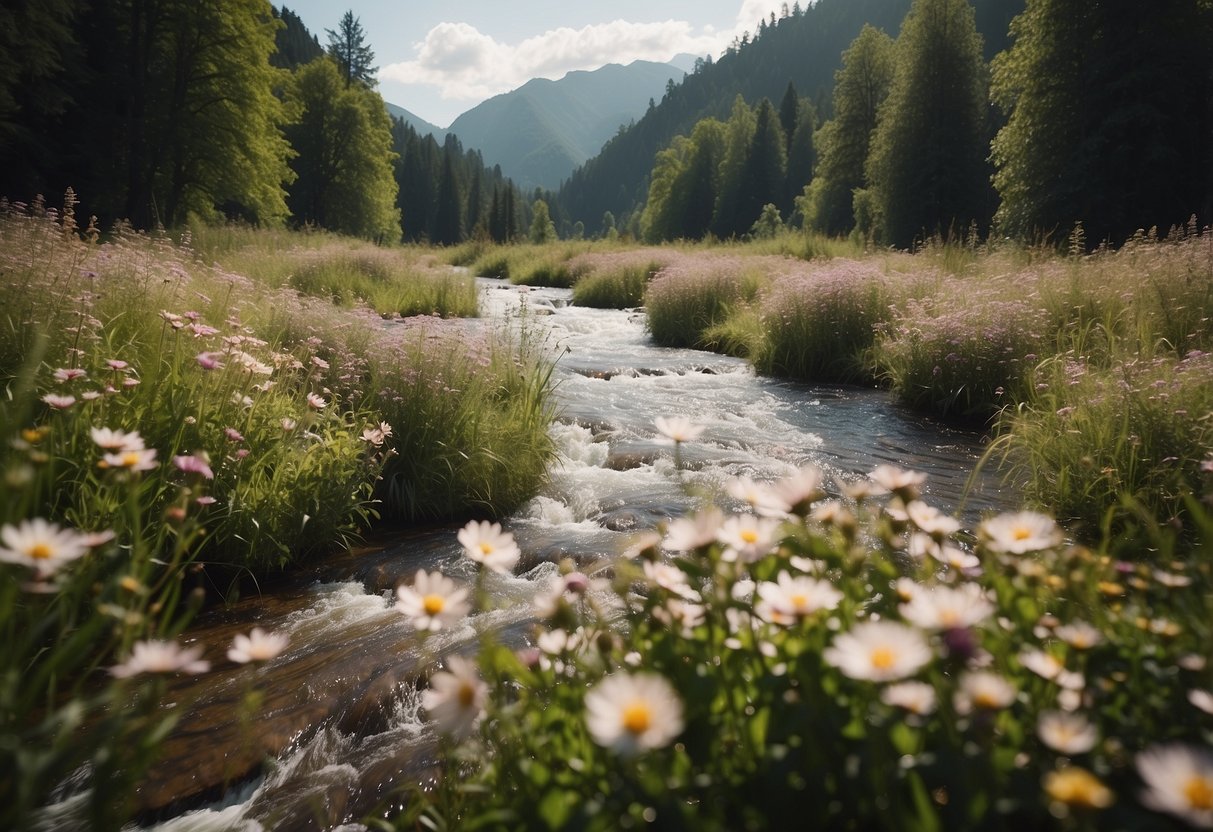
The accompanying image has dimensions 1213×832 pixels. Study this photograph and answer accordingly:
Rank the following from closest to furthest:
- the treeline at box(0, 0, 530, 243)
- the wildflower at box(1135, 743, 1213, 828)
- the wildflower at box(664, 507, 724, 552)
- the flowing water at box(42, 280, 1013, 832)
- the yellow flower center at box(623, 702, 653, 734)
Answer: the wildflower at box(1135, 743, 1213, 828) < the yellow flower center at box(623, 702, 653, 734) < the wildflower at box(664, 507, 724, 552) < the flowing water at box(42, 280, 1013, 832) < the treeline at box(0, 0, 530, 243)

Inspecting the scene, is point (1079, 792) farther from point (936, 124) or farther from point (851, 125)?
point (851, 125)

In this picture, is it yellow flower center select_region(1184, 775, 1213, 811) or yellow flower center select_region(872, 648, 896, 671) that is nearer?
yellow flower center select_region(1184, 775, 1213, 811)

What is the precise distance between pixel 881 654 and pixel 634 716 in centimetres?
30

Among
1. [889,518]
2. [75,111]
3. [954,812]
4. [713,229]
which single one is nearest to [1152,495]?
[889,518]

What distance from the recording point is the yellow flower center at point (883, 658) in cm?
76

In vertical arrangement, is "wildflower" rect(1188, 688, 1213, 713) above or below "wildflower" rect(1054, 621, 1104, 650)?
below

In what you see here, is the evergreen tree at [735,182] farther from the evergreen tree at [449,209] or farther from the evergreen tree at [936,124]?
the evergreen tree at [449,209]

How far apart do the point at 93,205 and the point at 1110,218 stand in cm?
2564

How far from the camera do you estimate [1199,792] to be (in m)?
0.61

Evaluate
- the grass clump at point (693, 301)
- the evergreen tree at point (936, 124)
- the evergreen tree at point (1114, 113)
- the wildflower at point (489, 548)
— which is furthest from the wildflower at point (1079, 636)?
the evergreen tree at point (936, 124)

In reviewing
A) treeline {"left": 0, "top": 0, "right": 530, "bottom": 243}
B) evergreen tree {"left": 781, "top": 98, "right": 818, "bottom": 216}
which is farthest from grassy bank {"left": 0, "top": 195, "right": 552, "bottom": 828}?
evergreen tree {"left": 781, "top": 98, "right": 818, "bottom": 216}

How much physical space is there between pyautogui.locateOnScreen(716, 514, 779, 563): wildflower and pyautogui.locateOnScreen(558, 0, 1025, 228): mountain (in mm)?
136822

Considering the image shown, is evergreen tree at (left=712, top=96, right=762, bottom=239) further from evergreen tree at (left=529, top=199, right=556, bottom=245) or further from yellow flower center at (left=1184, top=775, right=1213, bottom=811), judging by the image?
yellow flower center at (left=1184, top=775, right=1213, bottom=811)

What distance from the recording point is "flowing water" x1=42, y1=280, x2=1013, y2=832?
2.05 metres
